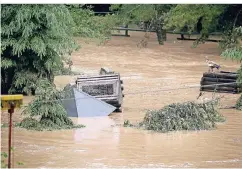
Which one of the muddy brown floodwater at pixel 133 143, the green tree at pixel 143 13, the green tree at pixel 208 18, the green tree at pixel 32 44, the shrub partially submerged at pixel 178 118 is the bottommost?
the muddy brown floodwater at pixel 133 143

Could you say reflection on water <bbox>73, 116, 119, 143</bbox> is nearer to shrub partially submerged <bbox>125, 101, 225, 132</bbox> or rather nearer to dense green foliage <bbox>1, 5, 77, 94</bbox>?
shrub partially submerged <bbox>125, 101, 225, 132</bbox>

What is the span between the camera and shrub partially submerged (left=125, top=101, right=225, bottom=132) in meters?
18.1

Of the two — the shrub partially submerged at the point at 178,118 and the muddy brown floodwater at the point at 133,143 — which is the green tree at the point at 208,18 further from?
the shrub partially submerged at the point at 178,118

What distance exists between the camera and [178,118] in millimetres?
18297

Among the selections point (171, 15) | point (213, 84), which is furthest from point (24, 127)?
point (171, 15)

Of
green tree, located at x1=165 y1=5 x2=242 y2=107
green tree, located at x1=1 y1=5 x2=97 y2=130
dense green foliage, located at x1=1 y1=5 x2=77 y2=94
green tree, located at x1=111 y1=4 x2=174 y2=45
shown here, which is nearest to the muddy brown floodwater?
green tree, located at x1=1 y1=5 x2=97 y2=130

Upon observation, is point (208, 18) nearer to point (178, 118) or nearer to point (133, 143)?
point (178, 118)

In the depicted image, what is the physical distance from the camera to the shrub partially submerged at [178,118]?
18109 mm

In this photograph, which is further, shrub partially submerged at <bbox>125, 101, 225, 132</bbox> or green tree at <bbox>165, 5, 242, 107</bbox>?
green tree at <bbox>165, 5, 242, 107</bbox>

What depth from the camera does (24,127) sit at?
18.0 metres

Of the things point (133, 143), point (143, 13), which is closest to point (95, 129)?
point (133, 143)

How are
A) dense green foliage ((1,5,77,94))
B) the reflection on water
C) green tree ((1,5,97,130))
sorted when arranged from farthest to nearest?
dense green foliage ((1,5,77,94)), green tree ((1,5,97,130)), the reflection on water

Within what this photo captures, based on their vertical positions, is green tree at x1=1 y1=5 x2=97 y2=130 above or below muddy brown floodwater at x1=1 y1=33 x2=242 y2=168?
above

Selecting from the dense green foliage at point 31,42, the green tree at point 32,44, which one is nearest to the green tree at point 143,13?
the green tree at point 32,44
